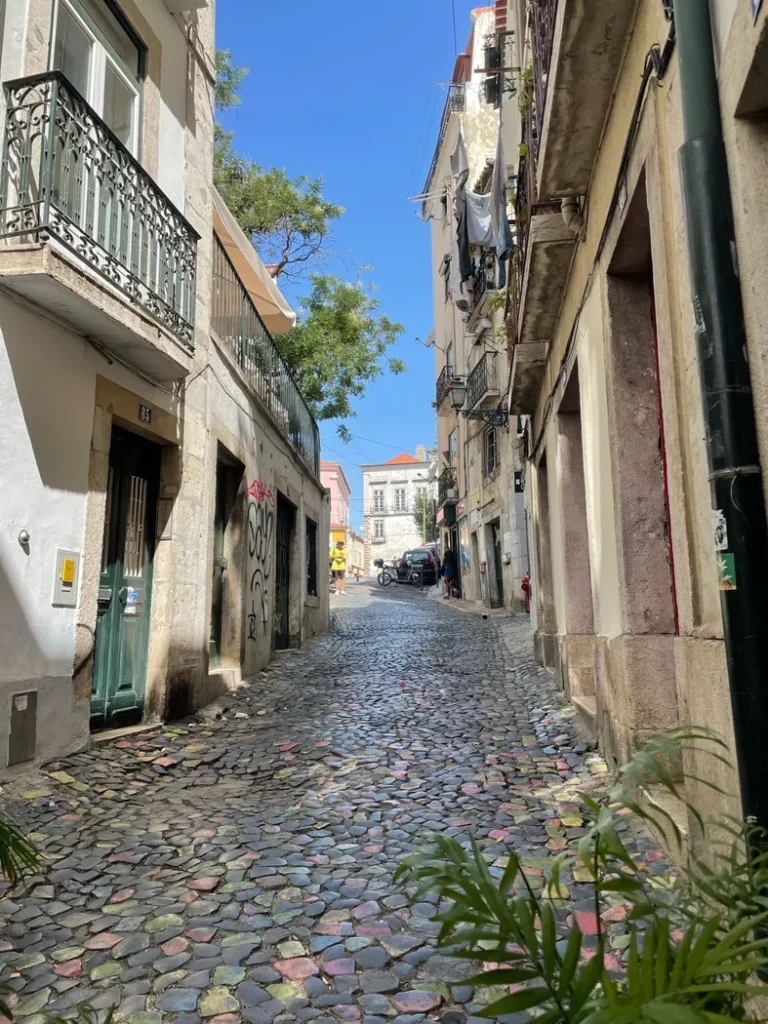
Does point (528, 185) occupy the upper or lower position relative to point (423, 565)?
upper

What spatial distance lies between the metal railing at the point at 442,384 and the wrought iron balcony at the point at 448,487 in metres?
2.92

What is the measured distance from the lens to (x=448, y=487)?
28.6 m

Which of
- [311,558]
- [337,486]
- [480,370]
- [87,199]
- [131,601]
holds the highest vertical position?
[337,486]

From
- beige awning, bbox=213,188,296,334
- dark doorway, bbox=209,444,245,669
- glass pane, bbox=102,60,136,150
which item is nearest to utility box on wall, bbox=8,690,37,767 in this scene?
dark doorway, bbox=209,444,245,669

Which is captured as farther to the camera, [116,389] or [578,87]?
[116,389]

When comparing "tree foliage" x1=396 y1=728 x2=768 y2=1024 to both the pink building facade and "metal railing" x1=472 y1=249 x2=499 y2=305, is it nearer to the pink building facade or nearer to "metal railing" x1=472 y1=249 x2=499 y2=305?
"metal railing" x1=472 y1=249 x2=499 y2=305

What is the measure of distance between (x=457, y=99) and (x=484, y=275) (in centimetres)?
863

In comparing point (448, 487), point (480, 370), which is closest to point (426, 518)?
point (448, 487)

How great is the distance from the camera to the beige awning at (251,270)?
29.3ft

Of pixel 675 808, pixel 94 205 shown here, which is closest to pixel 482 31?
pixel 94 205

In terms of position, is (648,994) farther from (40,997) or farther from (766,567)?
(40,997)

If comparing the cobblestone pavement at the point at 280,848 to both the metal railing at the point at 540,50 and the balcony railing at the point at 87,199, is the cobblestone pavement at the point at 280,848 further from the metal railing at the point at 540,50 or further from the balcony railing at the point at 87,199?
the metal railing at the point at 540,50

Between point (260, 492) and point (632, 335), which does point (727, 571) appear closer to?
point (632, 335)

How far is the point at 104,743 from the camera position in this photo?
5.20 metres
